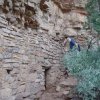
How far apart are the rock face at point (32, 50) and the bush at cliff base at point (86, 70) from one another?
0.86m

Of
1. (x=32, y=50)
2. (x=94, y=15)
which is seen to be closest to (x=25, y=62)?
(x=32, y=50)

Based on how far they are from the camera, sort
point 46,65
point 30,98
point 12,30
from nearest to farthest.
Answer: point 12,30
point 30,98
point 46,65

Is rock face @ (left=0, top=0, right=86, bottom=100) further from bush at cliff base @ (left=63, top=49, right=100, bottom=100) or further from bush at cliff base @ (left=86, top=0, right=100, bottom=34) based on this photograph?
bush at cliff base @ (left=86, top=0, right=100, bottom=34)

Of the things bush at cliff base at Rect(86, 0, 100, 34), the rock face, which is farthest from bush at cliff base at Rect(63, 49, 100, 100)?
the rock face

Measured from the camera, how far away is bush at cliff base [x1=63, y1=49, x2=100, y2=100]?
5434 millimetres

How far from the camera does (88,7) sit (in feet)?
21.0

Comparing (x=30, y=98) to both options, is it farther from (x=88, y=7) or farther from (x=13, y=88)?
(x=88, y=7)

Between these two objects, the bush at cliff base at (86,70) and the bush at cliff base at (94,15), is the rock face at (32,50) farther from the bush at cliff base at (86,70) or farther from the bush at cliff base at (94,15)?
the bush at cliff base at (94,15)

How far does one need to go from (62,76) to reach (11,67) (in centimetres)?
313

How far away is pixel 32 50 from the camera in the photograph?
6.07 meters

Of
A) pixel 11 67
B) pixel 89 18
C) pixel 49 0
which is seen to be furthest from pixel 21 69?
pixel 49 0

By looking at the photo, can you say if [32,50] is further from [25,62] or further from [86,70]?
[86,70]

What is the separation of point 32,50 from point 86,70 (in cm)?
153

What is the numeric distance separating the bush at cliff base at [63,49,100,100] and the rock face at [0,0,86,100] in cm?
86
